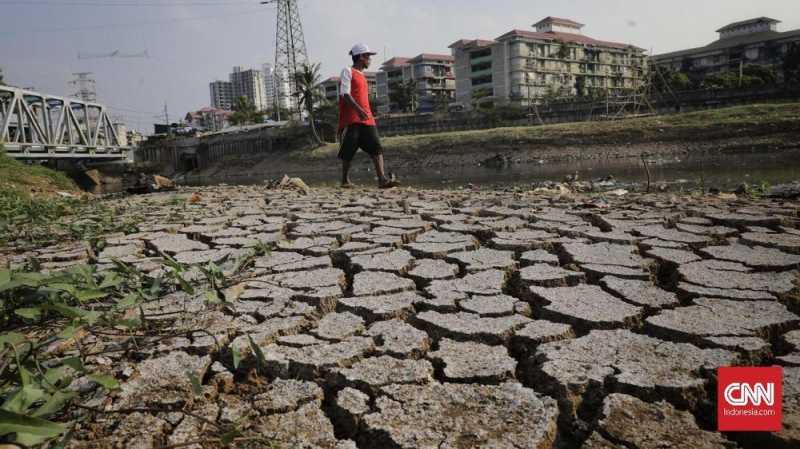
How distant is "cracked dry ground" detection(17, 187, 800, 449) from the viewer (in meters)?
1.10

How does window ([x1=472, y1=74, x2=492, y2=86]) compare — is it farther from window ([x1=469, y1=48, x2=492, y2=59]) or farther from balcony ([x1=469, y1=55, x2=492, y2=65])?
window ([x1=469, y1=48, x2=492, y2=59])

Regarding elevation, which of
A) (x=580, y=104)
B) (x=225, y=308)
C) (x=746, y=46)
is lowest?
(x=225, y=308)

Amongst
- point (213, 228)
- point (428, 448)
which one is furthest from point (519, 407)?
point (213, 228)

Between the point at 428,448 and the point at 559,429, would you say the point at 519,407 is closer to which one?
the point at 559,429

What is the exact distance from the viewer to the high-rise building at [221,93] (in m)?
117

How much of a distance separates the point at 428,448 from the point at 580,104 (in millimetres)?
31085

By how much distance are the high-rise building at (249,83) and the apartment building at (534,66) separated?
65365 mm

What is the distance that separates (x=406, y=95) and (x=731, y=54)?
3143 centimetres

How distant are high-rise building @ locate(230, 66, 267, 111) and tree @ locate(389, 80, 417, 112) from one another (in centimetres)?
5960

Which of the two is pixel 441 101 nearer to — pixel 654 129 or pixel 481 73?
pixel 481 73

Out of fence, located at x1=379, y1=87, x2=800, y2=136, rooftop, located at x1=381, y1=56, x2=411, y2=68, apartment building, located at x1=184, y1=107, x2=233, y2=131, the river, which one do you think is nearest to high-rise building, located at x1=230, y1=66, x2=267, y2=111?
apartment building, located at x1=184, y1=107, x2=233, y2=131

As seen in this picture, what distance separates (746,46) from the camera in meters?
49.4

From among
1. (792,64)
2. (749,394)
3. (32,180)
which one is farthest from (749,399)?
(792,64)

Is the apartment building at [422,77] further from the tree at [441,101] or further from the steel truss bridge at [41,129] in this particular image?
the steel truss bridge at [41,129]
